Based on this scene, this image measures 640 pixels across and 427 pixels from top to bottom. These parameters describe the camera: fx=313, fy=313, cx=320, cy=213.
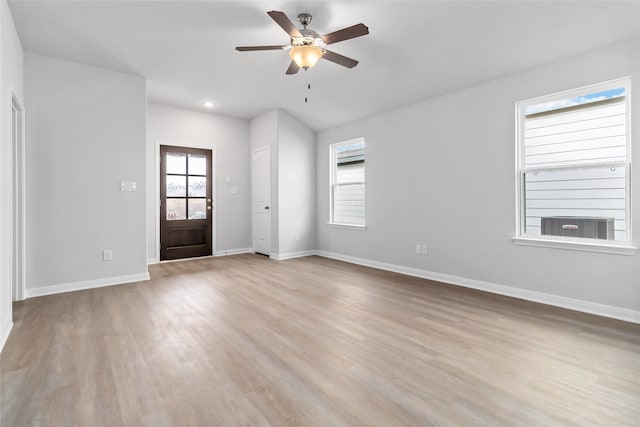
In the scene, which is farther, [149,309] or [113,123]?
[113,123]

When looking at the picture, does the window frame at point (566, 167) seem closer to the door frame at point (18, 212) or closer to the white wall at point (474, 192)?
the white wall at point (474, 192)

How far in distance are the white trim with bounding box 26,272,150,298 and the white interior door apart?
2317mm

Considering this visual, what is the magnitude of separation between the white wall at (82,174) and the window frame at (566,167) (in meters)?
4.78

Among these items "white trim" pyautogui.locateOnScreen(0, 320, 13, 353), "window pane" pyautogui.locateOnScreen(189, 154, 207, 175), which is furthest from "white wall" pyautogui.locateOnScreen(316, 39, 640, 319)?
"white trim" pyautogui.locateOnScreen(0, 320, 13, 353)

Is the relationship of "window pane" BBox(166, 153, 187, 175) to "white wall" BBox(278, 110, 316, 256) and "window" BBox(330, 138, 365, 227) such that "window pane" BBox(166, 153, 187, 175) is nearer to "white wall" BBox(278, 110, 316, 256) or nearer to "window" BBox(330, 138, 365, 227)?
"white wall" BBox(278, 110, 316, 256)

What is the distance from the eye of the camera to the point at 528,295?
341 centimetres

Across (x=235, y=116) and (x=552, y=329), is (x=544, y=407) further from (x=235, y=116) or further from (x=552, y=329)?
(x=235, y=116)

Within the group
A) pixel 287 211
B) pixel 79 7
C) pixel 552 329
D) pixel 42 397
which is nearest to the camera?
pixel 42 397

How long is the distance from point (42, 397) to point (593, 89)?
4.92 meters

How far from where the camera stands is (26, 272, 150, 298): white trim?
3676 mm

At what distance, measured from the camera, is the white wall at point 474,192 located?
2.95m

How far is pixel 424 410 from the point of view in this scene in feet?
5.35

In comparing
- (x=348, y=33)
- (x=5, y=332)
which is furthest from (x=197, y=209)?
(x=348, y=33)

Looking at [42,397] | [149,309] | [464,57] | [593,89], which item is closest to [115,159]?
[149,309]
